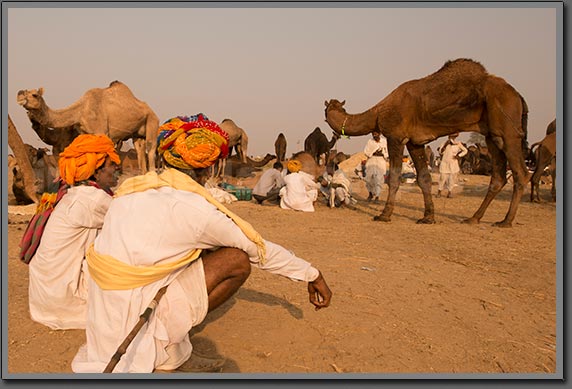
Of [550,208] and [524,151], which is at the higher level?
[524,151]

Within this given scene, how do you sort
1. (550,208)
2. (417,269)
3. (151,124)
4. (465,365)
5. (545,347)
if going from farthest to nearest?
(151,124) < (550,208) < (417,269) < (545,347) < (465,365)

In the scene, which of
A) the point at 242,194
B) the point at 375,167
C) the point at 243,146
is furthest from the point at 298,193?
the point at 243,146

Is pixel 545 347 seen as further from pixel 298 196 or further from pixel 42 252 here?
pixel 298 196

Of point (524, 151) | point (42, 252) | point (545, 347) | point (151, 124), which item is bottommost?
point (545, 347)

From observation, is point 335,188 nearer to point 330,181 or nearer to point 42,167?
point 330,181

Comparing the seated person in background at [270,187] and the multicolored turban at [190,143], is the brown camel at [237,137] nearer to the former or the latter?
the seated person in background at [270,187]

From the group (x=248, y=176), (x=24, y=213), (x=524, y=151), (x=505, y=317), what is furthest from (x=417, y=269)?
(x=248, y=176)

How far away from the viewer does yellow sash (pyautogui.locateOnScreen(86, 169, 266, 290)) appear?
2463 millimetres

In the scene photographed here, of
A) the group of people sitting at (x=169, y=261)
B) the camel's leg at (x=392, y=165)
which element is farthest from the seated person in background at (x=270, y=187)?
the group of people sitting at (x=169, y=261)

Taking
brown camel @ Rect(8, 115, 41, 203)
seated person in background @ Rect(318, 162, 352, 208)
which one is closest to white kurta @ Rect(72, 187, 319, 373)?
brown camel @ Rect(8, 115, 41, 203)

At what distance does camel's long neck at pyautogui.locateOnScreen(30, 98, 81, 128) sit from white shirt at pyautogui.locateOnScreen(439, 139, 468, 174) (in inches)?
371

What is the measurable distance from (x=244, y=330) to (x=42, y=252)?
4.99 ft

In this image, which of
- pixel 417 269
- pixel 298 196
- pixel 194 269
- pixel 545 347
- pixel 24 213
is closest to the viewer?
pixel 194 269

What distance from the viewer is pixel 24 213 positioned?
8875 mm
